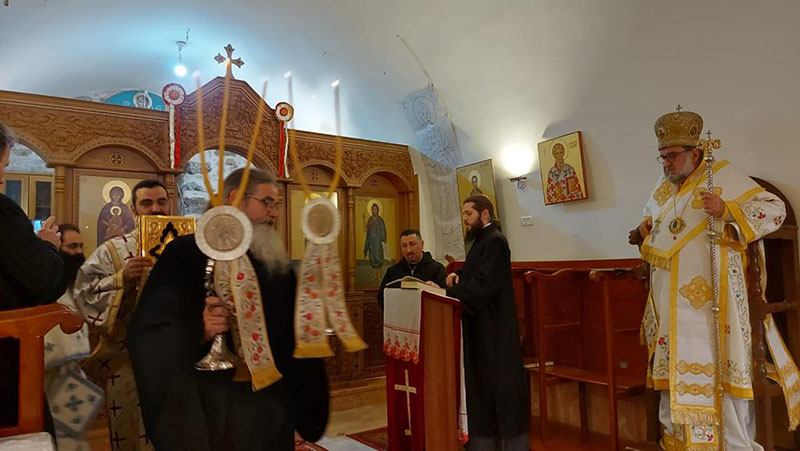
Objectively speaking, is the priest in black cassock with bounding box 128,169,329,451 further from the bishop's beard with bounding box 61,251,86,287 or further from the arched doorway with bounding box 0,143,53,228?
the arched doorway with bounding box 0,143,53,228

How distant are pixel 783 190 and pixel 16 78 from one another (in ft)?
→ 25.4

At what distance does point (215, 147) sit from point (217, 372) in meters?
4.68

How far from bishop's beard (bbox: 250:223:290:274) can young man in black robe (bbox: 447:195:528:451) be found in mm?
1756

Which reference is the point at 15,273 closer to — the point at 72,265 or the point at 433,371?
the point at 72,265

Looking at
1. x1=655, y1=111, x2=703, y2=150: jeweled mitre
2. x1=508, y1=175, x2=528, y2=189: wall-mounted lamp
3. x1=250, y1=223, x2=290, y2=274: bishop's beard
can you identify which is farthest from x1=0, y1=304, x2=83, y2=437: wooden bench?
x1=508, y1=175, x2=528, y2=189: wall-mounted lamp

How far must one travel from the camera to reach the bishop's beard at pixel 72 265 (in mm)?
3076

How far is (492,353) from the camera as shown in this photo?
3477 millimetres

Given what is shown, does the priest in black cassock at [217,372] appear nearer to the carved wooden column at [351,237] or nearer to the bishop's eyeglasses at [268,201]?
the bishop's eyeglasses at [268,201]

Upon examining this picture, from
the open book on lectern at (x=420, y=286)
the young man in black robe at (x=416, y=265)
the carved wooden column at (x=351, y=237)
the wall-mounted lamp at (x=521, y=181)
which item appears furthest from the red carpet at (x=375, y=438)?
the wall-mounted lamp at (x=521, y=181)

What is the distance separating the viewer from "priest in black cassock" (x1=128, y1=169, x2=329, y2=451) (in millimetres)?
1541

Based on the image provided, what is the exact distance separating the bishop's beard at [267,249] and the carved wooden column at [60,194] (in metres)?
3.87

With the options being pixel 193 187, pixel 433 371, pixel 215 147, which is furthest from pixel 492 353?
pixel 193 187

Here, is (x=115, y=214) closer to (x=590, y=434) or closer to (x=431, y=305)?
(x=431, y=305)

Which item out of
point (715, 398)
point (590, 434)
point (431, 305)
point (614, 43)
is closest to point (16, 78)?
point (431, 305)
